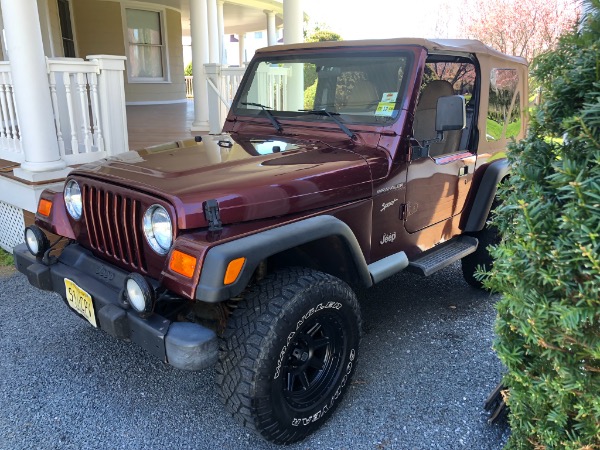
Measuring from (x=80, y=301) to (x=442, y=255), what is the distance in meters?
2.26

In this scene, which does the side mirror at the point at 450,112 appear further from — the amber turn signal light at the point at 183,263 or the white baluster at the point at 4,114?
the white baluster at the point at 4,114

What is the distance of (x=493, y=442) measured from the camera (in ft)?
7.75

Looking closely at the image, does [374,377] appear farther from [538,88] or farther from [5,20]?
[5,20]

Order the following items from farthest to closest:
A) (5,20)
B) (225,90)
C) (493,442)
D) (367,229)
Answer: (225,90), (5,20), (367,229), (493,442)

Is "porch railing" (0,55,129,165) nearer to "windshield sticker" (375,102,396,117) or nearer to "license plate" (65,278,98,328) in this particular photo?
"license plate" (65,278,98,328)

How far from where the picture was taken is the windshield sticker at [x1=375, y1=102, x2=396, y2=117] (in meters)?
2.95

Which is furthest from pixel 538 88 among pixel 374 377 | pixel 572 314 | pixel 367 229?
pixel 374 377

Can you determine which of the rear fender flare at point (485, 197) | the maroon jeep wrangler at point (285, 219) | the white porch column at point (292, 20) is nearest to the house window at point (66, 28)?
the white porch column at point (292, 20)

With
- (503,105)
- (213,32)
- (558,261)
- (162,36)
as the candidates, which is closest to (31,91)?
(503,105)

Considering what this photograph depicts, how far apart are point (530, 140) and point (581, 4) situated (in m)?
0.46

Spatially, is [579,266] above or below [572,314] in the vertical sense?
above

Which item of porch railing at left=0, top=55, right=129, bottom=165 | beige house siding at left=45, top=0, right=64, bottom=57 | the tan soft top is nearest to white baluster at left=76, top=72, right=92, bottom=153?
porch railing at left=0, top=55, right=129, bottom=165

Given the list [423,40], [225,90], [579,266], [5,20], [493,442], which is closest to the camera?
[579,266]

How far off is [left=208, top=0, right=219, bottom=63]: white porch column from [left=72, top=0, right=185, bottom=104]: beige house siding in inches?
103
